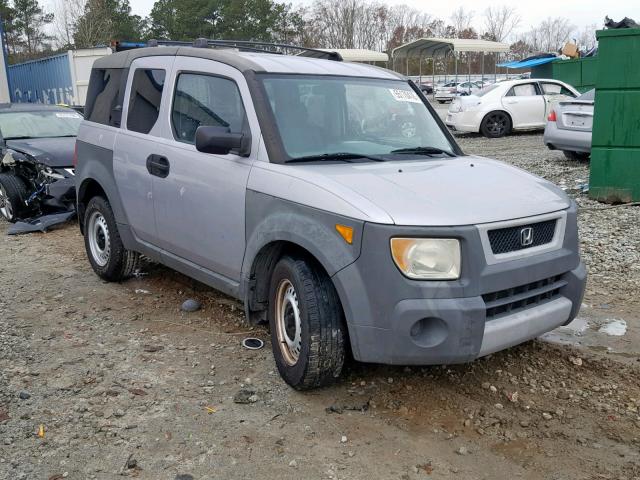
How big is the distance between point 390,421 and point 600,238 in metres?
4.43

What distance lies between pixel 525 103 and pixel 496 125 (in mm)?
930

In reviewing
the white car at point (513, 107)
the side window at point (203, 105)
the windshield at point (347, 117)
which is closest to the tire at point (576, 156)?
the white car at point (513, 107)

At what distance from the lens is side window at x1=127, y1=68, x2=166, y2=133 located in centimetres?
504

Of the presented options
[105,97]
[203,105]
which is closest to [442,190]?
[203,105]

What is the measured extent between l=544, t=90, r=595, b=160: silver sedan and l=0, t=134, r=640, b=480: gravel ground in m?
6.19

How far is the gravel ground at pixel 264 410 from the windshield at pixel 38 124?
16.8 feet

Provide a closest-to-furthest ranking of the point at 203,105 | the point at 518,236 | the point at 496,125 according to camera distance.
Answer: the point at 518,236, the point at 203,105, the point at 496,125

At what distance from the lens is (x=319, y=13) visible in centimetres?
6769

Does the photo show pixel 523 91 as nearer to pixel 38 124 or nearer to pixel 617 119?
pixel 617 119

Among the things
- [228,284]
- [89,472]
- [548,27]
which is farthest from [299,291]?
[548,27]

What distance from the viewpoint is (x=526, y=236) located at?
349 cm

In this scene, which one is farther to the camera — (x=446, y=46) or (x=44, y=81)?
(x=446, y=46)

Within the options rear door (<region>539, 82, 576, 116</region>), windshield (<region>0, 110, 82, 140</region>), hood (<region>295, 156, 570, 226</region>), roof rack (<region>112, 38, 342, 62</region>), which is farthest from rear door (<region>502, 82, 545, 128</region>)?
hood (<region>295, 156, 570, 226</region>)

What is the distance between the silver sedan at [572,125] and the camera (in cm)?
1066
